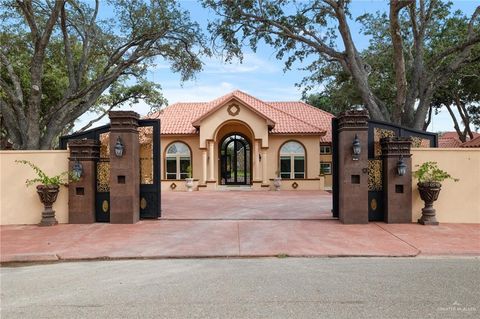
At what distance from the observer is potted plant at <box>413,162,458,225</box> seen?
9.85 meters

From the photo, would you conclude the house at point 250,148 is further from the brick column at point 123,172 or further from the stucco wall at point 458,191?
the stucco wall at point 458,191

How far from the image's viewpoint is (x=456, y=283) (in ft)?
17.7

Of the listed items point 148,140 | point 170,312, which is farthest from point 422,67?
point 170,312

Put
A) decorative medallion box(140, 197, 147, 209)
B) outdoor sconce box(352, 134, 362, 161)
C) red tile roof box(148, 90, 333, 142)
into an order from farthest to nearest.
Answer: red tile roof box(148, 90, 333, 142)
decorative medallion box(140, 197, 147, 209)
outdoor sconce box(352, 134, 362, 161)

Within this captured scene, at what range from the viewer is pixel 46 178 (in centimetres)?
1024

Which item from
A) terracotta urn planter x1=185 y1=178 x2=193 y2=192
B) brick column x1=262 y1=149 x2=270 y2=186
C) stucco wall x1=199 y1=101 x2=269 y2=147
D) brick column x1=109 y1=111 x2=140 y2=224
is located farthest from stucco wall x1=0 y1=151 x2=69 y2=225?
brick column x1=262 y1=149 x2=270 y2=186

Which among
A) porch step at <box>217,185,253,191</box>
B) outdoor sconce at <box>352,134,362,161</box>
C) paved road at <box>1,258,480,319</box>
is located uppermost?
outdoor sconce at <box>352,134,362,161</box>

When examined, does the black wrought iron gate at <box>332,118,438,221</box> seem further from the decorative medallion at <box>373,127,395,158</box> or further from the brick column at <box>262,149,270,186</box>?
the brick column at <box>262,149,270,186</box>

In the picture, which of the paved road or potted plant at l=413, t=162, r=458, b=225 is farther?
potted plant at l=413, t=162, r=458, b=225

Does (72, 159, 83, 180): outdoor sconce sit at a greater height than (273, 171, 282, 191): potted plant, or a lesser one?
greater

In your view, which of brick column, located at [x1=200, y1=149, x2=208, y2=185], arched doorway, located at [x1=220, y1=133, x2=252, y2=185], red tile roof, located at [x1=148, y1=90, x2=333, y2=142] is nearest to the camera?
brick column, located at [x1=200, y1=149, x2=208, y2=185]

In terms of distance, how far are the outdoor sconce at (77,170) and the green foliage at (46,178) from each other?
0.08 m

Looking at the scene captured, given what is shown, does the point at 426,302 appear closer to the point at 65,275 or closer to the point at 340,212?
the point at 65,275

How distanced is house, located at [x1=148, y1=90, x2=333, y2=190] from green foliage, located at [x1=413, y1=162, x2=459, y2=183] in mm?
13708
